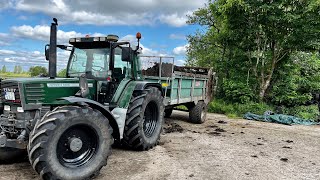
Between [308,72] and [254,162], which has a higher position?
[308,72]

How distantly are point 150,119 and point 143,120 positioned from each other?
0.60 m

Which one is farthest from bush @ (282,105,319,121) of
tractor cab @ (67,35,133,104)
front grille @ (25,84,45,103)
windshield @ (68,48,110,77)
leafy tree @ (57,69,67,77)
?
front grille @ (25,84,45,103)

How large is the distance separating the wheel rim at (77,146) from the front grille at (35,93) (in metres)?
0.81

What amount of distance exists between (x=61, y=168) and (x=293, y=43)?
11.4 m

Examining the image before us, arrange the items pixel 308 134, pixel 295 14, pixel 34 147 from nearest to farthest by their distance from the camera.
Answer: pixel 34 147
pixel 308 134
pixel 295 14

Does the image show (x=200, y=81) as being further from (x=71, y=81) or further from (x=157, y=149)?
(x=71, y=81)

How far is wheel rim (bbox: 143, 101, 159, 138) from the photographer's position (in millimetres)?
6590

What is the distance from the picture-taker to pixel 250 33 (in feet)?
44.3

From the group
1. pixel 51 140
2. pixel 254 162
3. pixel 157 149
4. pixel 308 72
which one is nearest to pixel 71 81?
pixel 51 140

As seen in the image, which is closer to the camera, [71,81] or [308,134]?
[71,81]

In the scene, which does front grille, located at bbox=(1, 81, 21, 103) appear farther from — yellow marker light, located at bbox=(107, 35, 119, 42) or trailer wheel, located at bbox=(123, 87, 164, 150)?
trailer wheel, located at bbox=(123, 87, 164, 150)

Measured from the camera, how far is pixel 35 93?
4.72 m

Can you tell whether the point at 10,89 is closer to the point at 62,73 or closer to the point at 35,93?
the point at 35,93

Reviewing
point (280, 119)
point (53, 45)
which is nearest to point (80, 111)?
point (53, 45)
